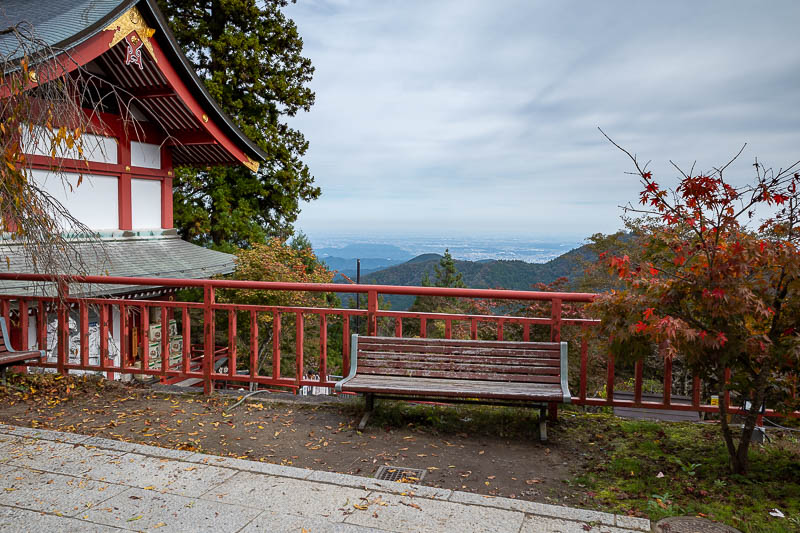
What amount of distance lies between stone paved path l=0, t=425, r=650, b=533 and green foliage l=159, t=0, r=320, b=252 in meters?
15.6

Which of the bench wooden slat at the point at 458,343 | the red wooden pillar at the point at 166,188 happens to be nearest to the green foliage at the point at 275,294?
the red wooden pillar at the point at 166,188

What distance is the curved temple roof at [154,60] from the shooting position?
366 inches

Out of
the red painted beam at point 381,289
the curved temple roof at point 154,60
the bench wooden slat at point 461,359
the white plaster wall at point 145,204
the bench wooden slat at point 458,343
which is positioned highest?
the curved temple roof at point 154,60

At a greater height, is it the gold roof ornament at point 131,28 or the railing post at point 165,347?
the gold roof ornament at point 131,28

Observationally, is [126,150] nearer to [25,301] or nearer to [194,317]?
[25,301]

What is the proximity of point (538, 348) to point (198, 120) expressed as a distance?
32.9 ft

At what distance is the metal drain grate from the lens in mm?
3900

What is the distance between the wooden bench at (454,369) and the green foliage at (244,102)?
48.6 feet

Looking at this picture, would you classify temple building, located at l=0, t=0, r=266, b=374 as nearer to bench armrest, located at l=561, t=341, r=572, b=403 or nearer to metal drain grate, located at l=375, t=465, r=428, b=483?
metal drain grate, located at l=375, t=465, r=428, b=483

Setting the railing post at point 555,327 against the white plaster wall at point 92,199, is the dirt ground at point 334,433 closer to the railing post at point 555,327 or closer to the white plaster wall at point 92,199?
the railing post at point 555,327

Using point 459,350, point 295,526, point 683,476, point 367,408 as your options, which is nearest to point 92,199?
point 367,408

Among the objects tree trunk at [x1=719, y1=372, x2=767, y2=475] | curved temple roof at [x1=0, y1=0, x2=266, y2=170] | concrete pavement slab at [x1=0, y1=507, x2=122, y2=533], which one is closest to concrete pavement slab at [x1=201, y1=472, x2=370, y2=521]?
concrete pavement slab at [x1=0, y1=507, x2=122, y2=533]

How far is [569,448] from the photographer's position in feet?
14.7

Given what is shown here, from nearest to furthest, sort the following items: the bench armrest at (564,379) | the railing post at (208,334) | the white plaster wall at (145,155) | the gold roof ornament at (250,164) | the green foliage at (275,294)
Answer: the bench armrest at (564,379)
the railing post at (208,334)
the white plaster wall at (145,155)
the gold roof ornament at (250,164)
the green foliage at (275,294)
